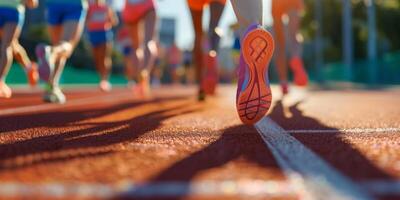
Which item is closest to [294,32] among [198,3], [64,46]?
[198,3]

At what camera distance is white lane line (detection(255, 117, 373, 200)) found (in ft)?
4.29

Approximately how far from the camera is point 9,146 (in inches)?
84.2

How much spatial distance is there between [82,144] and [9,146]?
297 millimetres

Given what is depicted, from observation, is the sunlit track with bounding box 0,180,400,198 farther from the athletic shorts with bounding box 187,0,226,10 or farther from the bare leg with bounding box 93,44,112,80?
the bare leg with bounding box 93,44,112,80

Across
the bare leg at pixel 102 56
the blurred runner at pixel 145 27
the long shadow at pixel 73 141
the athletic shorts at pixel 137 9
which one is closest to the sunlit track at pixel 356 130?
the long shadow at pixel 73 141

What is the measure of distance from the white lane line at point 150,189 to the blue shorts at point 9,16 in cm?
385

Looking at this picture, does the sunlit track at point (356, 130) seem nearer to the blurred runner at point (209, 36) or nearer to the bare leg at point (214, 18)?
the blurred runner at point (209, 36)

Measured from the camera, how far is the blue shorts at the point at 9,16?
488 centimetres

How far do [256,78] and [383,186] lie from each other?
136cm

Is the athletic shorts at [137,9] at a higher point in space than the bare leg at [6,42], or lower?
higher

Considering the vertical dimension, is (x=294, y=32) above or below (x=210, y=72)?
above

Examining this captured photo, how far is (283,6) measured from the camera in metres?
6.43

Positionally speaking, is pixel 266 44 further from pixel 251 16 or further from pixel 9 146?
pixel 9 146

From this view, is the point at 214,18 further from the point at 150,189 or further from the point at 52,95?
the point at 150,189
